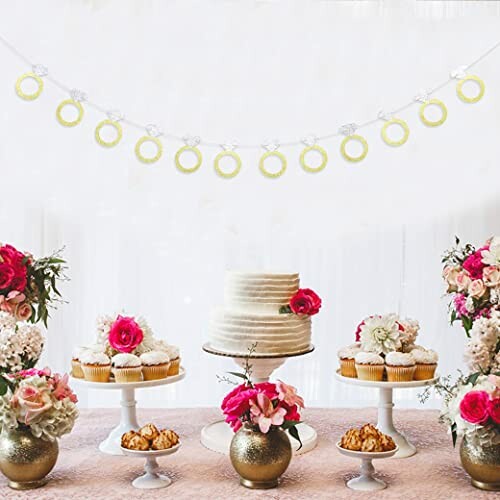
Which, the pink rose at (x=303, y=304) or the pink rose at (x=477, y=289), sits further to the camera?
the pink rose at (x=303, y=304)

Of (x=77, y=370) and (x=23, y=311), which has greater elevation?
(x=23, y=311)

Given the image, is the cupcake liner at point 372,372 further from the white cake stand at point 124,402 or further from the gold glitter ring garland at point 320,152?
the gold glitter ring garland at point 320,152

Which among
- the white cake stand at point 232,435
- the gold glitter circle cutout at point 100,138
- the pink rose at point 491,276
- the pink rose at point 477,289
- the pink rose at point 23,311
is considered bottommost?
the white cake stand at point 232,435

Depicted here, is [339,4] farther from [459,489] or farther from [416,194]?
[459,489]

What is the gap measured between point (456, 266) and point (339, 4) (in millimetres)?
1291

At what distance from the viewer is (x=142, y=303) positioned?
2904mm

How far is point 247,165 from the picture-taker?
114 inches

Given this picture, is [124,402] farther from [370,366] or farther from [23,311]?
[370,366]

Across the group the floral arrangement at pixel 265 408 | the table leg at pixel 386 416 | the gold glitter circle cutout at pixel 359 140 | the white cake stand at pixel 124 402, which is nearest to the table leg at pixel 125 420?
the white cake stand at pixel 124 402

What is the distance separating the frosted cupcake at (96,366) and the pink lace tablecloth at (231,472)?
196 mm

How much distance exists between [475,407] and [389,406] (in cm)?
45

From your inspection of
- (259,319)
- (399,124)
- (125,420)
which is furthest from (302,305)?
(399,124)

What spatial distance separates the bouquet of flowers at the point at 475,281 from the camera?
1.87 metres

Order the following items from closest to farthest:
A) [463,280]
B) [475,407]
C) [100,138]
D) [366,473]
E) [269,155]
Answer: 1. [475,407]
2. [366,473]
3. [463,280]
4. [100,138]
5. [269,155]
